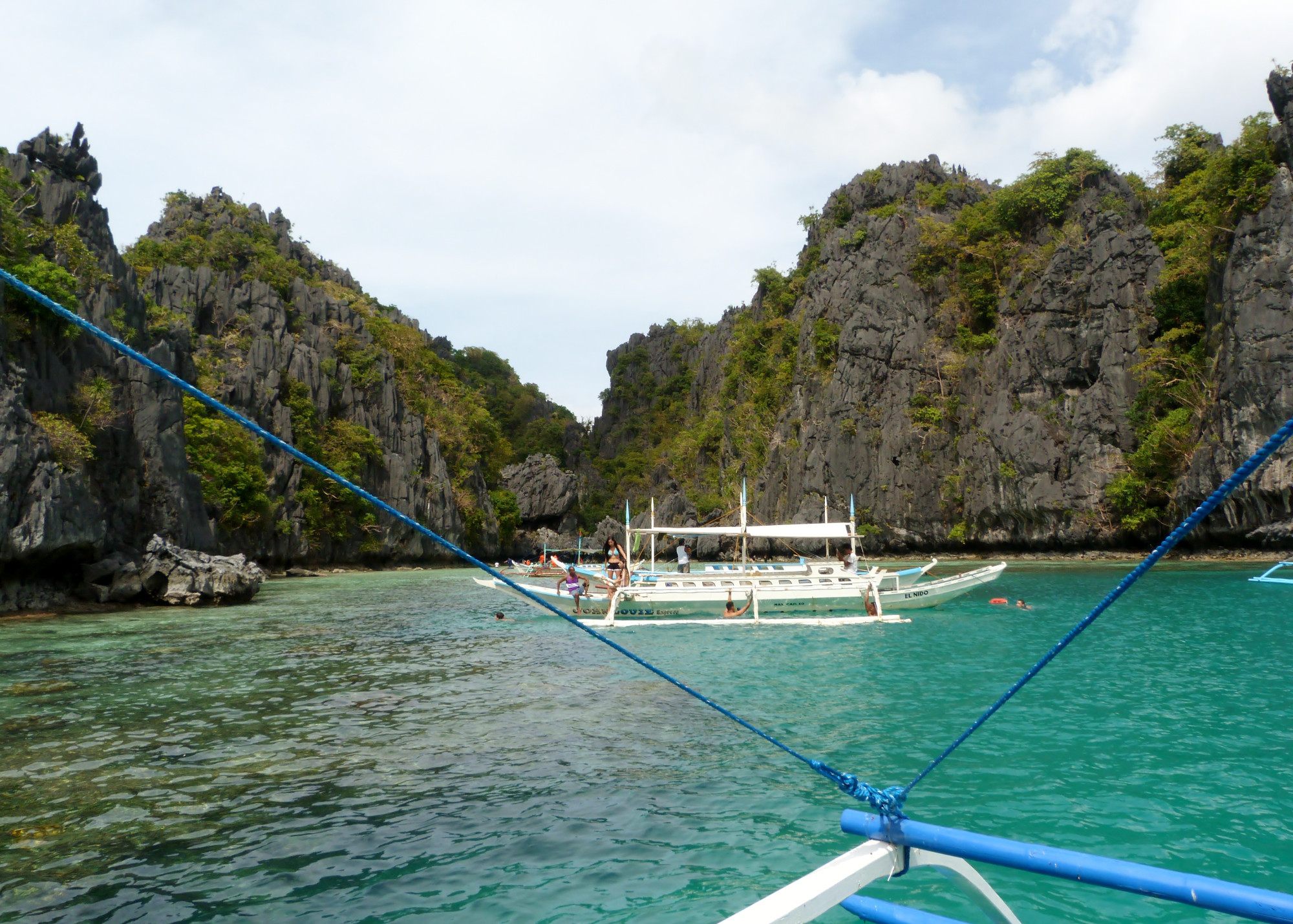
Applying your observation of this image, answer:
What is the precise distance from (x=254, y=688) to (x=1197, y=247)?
5001 centimetres

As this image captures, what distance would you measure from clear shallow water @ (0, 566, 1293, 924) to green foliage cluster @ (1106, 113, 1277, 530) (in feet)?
87.7

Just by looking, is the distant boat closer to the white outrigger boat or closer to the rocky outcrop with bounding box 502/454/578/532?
the white outrigger boat

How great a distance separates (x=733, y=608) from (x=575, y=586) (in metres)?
5.40

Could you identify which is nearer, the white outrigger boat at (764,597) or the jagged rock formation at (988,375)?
the white outrigger boat at (764,597)

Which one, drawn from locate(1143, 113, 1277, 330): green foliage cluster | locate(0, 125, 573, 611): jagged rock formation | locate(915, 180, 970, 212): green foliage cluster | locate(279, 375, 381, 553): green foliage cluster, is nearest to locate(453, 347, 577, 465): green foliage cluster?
locate(0, 125, 573, 611): jagged rock formation

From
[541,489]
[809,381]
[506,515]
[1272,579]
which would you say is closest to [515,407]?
[541,489]

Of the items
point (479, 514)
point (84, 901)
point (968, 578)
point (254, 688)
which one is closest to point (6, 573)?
point (254, 688)

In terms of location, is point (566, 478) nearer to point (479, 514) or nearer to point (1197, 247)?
point (479, 514)

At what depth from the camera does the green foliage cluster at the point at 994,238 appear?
50875mm

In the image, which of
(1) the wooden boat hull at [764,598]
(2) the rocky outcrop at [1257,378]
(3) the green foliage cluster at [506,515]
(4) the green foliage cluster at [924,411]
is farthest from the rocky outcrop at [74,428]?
(2) the rocky outcrop at [1257,378]

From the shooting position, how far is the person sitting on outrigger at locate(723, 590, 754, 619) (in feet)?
75.5

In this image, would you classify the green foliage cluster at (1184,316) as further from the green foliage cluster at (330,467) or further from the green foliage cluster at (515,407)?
the green foliage cluster at (515,407)

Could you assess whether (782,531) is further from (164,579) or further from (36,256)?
(36,256)

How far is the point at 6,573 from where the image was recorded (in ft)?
76.6
